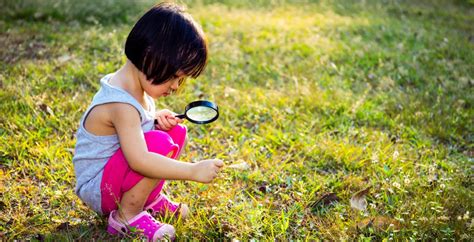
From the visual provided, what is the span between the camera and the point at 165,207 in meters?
2.81

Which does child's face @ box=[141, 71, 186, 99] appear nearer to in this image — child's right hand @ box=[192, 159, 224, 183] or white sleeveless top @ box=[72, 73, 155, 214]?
white sleeveless top @ box=[72, 73, 155, 214]

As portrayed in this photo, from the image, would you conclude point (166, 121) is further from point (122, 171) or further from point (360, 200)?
point (360, 200)

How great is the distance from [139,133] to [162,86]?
0.95ft

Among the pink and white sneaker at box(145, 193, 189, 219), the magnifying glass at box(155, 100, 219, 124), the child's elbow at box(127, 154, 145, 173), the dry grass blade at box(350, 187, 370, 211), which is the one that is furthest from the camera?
the dry grass blade at box(350, 187, 370, 211)

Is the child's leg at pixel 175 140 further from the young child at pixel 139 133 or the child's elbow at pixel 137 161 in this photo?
the child's elbow at pixel 137 161

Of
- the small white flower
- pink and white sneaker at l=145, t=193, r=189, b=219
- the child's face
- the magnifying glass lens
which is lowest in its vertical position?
pink and white sneaker at l=145, t=193, r=189, b=219

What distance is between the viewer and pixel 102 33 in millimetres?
5602

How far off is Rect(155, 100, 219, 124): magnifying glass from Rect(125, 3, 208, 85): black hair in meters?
0.28

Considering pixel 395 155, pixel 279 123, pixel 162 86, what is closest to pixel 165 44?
pixel 162 86

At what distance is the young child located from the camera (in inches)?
94.6

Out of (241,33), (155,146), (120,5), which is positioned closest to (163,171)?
(155,146)

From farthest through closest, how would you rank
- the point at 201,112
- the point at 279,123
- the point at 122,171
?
the point at 279,123 < the point at 201,112 < the point at 122,171

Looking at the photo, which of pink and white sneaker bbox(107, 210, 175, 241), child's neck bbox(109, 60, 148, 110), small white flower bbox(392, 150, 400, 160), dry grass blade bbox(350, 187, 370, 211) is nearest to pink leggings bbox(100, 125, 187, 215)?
pink and white sneaker bbox(107, 210, 175, 241)

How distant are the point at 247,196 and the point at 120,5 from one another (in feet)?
14.3
